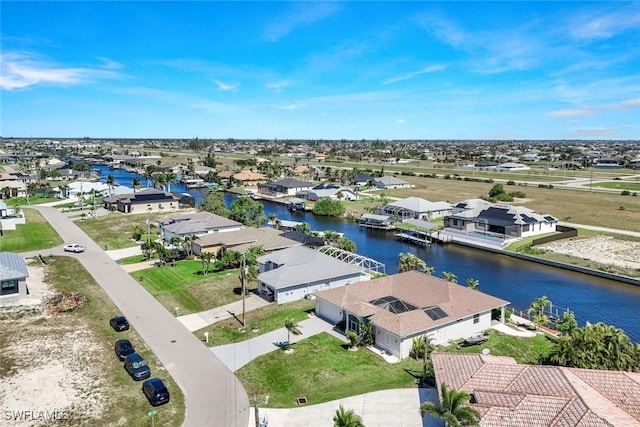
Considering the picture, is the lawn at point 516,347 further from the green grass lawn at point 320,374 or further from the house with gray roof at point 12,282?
the house with gray roof at point 12,282

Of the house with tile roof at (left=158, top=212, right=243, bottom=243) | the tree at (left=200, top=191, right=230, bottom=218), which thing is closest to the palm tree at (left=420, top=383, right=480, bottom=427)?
the house with tile roof at (left=158, top=212, right=243, bottom=243)

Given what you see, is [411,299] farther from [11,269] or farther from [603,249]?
[603,249]

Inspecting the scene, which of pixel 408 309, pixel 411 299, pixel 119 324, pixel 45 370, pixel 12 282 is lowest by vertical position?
pixel 45 370

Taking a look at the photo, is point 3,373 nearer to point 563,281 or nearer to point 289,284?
point 289,284

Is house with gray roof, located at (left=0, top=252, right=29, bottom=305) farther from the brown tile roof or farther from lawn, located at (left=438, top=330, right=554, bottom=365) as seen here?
lawn, located at (left=438, top=330, right=554, bottom=365)

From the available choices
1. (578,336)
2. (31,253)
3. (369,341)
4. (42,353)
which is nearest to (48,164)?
(31,253)

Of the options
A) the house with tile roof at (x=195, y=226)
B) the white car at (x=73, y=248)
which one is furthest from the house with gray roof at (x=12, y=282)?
the house with tile roof at (x=195, y=226)

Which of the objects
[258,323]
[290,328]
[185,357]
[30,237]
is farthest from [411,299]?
[30,237]
